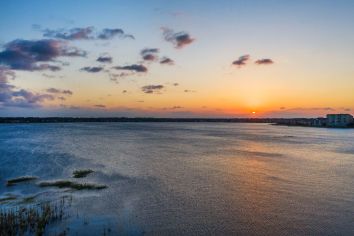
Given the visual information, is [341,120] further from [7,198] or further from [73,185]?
[7,198]

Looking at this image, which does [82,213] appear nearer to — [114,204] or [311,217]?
[114,204]

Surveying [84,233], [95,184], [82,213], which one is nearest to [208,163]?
[95,184]

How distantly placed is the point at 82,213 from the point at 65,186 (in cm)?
808

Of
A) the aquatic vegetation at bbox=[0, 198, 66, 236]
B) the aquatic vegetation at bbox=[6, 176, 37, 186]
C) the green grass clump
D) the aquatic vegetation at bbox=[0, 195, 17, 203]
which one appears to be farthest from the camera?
the green grass clump

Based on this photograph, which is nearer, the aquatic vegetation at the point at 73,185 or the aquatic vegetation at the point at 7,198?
the aquatic vegetation at the point at 7,198

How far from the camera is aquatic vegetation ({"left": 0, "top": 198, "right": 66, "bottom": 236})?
15211mm

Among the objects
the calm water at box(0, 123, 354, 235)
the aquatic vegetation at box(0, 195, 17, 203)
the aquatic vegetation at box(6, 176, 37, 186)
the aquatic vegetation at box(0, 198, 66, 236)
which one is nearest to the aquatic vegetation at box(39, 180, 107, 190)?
the calm water at box(0, 123, 354, 235)

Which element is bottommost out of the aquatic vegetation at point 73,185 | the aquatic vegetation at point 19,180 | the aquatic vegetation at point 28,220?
the aquatic vegetation at point 19,180

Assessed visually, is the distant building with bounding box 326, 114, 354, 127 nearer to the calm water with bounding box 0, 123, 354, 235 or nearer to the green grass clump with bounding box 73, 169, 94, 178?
the calm water with bounding box 0, 123, 354, 235

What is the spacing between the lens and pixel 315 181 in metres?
29.4

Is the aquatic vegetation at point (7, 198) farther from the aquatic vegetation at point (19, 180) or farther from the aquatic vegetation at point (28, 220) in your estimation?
the aquatic vegetation at point (19, 180)

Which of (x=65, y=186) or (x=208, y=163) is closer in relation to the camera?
(x=65, y=186)

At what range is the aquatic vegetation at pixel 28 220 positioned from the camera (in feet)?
49.9

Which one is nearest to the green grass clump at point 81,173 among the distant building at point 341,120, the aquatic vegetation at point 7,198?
the aquatic vegetation at point 7,198
